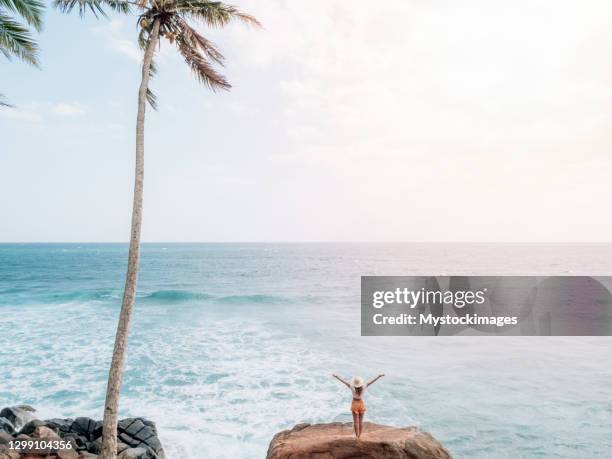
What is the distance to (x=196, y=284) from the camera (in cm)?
5856

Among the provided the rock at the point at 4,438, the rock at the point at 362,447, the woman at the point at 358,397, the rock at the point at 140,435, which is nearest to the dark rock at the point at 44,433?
the rock at the point at 4,438

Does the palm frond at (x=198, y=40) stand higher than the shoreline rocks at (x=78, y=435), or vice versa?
the palm frond at (x=198, y=40)

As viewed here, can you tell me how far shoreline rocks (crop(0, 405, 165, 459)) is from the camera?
10118 mm

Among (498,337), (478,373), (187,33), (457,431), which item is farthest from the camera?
(498,337)

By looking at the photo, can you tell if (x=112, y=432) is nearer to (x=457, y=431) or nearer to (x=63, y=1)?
(x=63, y=1)

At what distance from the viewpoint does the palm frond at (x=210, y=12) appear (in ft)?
31.0

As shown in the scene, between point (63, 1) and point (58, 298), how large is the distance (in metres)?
43.1

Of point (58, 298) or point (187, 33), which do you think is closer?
point (187, 33)

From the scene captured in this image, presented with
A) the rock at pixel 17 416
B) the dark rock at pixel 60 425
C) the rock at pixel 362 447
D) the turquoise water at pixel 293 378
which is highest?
the rock at pixel 362 447

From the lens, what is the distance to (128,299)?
29.3 feet

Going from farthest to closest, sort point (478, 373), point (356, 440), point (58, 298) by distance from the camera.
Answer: point (58, 298), point (478, 373), point (356, 440)

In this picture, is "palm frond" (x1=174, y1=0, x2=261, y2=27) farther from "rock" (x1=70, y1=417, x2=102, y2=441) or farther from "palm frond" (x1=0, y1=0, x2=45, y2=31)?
"rock" (x1=70, y1=417, x2=102, y2=441)

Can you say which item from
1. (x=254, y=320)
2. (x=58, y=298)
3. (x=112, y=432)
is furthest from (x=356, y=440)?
(x=58, y=298)

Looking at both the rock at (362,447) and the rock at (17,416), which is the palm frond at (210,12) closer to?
the rock at (362,447)
